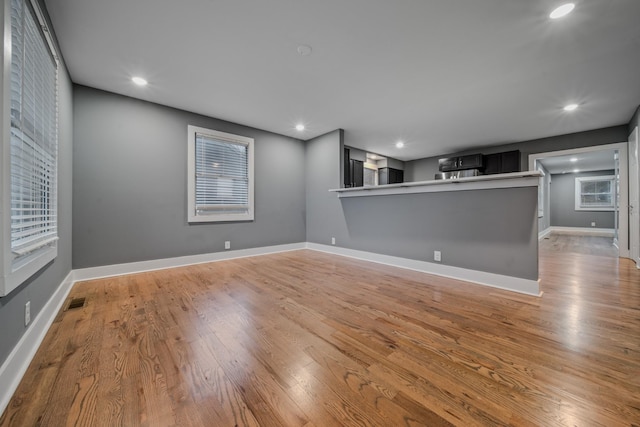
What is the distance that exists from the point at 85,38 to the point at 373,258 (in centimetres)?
433

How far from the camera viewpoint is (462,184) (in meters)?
3.09

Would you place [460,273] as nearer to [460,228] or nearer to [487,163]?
[460,228]

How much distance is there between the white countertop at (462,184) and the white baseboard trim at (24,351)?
12.3ft

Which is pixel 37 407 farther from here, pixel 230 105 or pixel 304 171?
pixel 304 171

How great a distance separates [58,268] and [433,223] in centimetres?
424

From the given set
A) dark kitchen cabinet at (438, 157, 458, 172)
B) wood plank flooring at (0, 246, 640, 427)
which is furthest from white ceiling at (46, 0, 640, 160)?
wood plank flooring at (0, 246, 640, 427)

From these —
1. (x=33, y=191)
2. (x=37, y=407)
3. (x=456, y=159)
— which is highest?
(x=456, y=159)

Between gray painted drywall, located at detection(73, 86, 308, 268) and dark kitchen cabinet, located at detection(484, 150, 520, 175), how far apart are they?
580 cm

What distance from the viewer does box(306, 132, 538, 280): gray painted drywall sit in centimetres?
265

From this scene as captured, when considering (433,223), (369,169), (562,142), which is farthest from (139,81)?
(562,142)

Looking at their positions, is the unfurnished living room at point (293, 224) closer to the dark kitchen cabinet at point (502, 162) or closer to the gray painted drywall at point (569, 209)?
the dark kitchen cabinet at point (502, 162)

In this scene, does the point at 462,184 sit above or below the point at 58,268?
above

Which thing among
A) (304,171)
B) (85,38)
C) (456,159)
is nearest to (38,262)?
(85,38)

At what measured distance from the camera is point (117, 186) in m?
3.29
